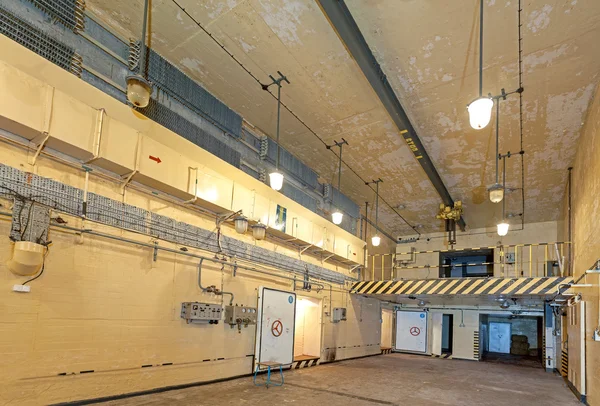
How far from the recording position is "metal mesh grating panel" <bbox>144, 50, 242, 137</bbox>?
662 centimetres

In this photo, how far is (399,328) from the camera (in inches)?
654

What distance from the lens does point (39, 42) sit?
502cm

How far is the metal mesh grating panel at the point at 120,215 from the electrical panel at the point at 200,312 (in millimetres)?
1048

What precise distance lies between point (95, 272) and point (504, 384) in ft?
31.0

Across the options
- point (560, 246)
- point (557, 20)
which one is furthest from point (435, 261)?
point (557, 20)

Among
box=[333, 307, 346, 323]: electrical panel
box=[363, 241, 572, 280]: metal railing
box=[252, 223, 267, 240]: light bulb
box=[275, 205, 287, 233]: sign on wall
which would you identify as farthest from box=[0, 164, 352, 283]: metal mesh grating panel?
→ box=[363, 241, 572, 280]: metal railing

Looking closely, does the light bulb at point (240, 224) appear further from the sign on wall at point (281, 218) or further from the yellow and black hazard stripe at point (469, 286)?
the yellow and black hazard stripe at point (469, 286)

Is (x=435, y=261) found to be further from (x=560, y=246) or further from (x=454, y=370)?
(x=454, y=370)

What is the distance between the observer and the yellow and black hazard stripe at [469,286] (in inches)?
371

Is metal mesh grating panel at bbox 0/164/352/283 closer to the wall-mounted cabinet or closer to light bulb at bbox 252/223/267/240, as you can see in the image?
light bulb at bbox 252/223/267/240

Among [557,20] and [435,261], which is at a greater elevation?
[557,20]

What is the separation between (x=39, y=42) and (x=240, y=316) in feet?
18.2

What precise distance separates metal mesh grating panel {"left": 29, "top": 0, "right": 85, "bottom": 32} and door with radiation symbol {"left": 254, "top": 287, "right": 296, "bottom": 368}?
5.82 metres

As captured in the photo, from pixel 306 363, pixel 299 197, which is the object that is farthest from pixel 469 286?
pixel 299 197
